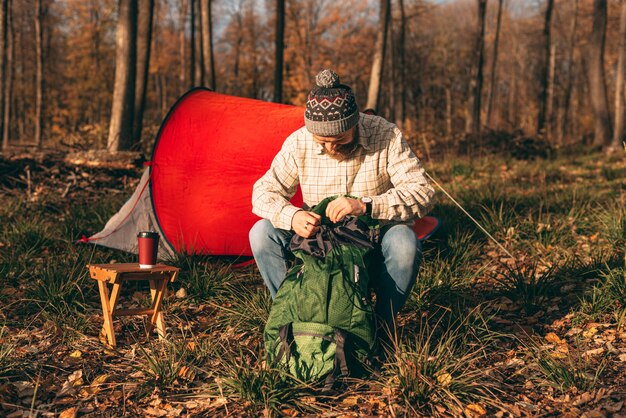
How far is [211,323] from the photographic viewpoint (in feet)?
11.6

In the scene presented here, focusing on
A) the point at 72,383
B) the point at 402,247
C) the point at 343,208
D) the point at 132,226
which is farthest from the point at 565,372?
the point at 132,226

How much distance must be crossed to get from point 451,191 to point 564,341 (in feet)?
11.0

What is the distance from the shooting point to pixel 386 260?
273cm

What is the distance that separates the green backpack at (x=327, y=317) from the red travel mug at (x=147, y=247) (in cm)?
94

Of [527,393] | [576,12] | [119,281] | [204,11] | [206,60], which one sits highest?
[576,12]

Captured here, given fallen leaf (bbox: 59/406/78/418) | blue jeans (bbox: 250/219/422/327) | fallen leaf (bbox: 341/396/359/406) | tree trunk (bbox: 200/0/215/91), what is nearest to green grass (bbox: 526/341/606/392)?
blue jeans (bbox: 250/219/422/327)

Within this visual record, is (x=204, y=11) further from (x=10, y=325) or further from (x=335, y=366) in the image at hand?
(x=335, y=366)

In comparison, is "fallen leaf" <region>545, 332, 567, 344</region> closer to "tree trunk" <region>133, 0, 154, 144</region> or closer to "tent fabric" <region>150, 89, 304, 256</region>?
"tent fabric" <region>150, 89, 304, 256</region>

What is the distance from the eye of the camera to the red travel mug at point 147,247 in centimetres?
318

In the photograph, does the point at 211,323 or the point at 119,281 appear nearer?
the point at 119,281

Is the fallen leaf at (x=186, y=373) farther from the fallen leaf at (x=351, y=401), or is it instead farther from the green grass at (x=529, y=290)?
the green grass at (x=529, y=290)

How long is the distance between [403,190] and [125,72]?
19.8 feet

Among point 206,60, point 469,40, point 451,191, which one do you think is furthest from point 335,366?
point 469,40

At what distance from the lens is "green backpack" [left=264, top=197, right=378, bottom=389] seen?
2488 mm
